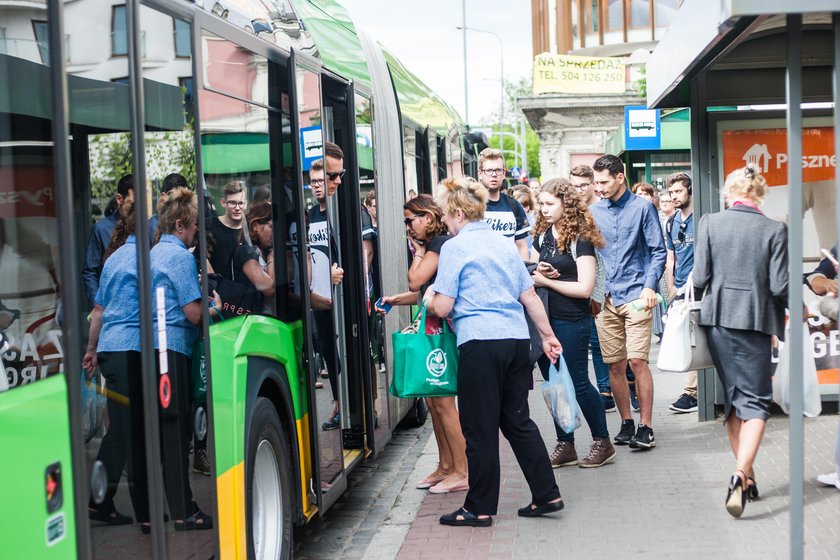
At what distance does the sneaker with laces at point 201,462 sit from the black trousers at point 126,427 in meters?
0.41

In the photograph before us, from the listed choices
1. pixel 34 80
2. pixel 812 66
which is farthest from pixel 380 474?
pixel 34 80

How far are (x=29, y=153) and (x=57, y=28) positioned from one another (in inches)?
14.0

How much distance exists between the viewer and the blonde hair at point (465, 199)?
240 inches

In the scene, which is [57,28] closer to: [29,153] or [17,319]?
[29,153]

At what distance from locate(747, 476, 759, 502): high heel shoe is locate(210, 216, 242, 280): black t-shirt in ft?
11.3

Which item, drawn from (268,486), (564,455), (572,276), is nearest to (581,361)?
(572,276)

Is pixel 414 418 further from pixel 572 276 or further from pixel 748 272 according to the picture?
pixel 748 272

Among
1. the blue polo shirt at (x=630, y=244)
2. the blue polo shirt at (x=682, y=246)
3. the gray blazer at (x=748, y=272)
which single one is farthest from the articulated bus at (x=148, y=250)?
the blue polo shirt at (x=682, y=246)

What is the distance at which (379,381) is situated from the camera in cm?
760

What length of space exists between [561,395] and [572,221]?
3.94 feet

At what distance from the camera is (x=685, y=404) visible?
973 cm

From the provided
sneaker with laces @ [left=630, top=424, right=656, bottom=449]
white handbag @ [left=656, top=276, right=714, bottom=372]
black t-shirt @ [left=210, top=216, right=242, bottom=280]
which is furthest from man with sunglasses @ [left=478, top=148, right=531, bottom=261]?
black t-shirt @ [left=210, top=216, right=242, bottom=280]

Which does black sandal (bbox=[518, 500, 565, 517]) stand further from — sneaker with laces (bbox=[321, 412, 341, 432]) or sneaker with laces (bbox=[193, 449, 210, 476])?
sneaker with laces (bbox=[193, 449, 210, 476])

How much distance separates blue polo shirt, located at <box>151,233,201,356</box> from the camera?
360cm
